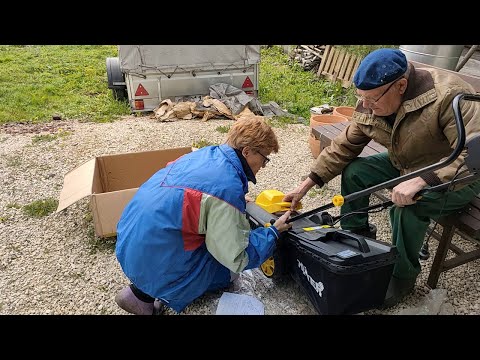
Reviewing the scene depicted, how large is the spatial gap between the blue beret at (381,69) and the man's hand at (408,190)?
62cm

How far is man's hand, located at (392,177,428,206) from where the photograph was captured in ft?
7.58

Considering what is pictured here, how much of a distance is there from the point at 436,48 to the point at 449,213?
3.90 meters

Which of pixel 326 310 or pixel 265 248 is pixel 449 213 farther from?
pixel 265 248

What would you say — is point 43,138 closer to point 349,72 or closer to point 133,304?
point 133,304

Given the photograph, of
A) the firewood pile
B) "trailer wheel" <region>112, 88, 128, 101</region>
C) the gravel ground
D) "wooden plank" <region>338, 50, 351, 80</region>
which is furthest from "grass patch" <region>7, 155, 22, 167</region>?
the firewood pile

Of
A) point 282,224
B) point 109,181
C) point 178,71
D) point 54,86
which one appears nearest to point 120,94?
point 178,71

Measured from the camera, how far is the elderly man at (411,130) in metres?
2.37

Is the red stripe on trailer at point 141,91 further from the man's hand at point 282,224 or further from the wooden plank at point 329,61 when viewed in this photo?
the man's hand at point 282,224

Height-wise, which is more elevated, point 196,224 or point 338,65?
point 196,224

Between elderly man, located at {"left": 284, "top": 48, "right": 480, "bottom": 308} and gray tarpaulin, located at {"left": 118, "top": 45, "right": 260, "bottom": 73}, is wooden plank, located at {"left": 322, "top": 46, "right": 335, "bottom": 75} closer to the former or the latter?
gray tarpaulin, located at {"left": 118, "top": 45, "right": 260, "bottom": 73}

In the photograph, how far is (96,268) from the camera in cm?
341

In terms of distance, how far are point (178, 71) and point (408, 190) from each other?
591 cm

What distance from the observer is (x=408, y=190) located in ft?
7.60

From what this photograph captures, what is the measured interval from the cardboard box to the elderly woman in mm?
974
